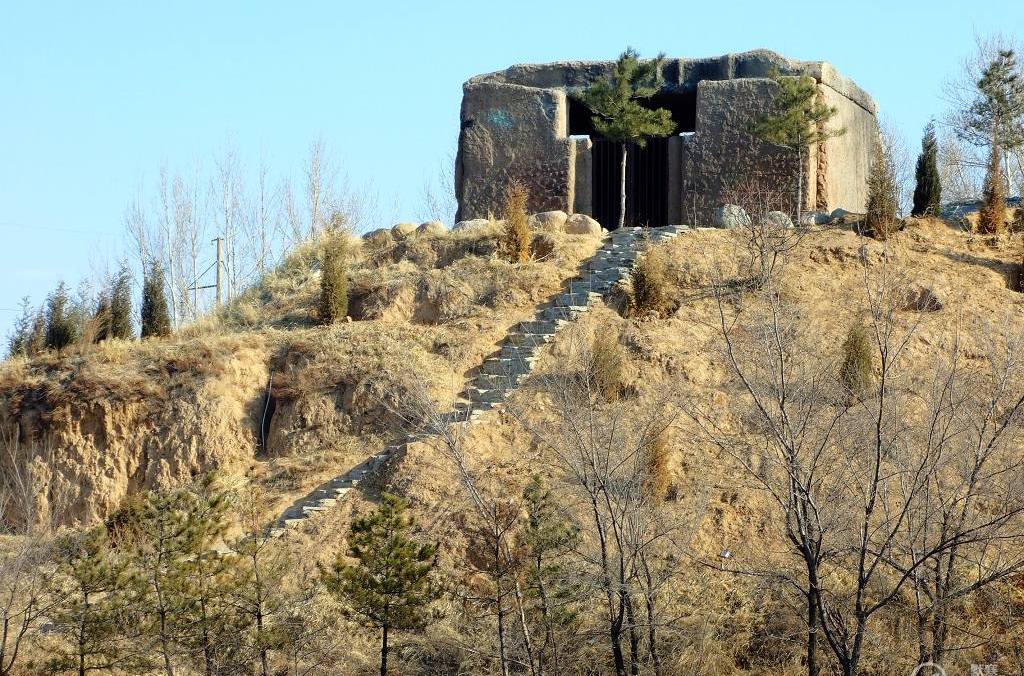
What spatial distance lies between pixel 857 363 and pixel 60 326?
45.2 ft

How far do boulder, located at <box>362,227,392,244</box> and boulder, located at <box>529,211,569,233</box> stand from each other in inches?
116

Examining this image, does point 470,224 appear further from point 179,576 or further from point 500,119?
point 179,576

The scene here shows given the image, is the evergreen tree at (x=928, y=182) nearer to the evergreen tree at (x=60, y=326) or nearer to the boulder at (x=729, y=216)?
the boulder at (x=729, y=216)

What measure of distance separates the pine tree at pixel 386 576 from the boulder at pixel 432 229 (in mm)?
10806

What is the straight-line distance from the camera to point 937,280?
23.8 metres

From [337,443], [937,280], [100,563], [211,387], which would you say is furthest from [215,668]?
[937,280]

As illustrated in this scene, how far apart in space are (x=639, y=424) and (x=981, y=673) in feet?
20.1

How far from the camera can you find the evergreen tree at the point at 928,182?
86.3 feet

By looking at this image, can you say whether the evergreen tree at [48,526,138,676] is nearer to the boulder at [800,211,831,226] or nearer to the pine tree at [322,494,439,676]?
the pine tree at [322,494,439,676]

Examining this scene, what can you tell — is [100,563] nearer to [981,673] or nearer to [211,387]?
[211,387]

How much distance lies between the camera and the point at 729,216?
2653cm

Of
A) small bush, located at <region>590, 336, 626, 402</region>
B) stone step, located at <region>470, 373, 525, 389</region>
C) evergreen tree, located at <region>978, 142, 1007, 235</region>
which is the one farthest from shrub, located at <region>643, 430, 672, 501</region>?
evergreen tree, located at <region>978, 142, 1007, 235</region>

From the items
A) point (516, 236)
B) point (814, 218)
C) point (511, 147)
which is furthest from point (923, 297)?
point (511, 147)

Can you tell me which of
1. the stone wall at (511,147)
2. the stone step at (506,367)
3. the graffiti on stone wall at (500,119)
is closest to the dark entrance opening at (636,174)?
the stone wall at (511,147)
